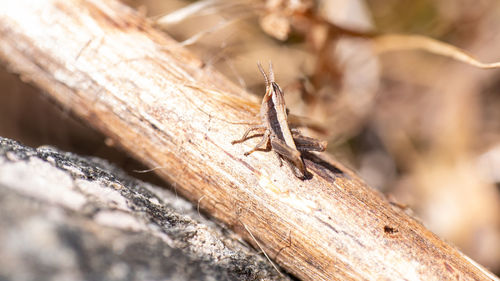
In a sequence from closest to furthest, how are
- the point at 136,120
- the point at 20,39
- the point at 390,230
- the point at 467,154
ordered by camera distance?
the point at 390,230 → the point at 136,120 → the point at 20,39 → the point at 467,154

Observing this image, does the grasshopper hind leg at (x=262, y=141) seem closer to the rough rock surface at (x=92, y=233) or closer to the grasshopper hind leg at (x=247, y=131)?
the grasshopper hind leg at (x=247, y=131)

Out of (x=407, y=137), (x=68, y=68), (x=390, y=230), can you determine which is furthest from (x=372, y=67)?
(x=68, y=68)

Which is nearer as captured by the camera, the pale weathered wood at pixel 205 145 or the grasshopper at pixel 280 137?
the pale weathered wood at pixel 205 145

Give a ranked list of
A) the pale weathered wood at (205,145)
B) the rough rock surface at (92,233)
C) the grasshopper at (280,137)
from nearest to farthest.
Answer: the rough rock surface at (92,233) → the pale weathered wood at (205,145) → the grasshopper at (280,137)

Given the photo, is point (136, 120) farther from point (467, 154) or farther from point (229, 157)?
point (467, 154)

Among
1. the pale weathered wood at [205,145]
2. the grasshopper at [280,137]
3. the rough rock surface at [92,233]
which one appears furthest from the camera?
the grasshopper at [280,137]

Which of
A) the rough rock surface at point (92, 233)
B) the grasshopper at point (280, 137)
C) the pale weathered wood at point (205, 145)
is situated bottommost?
the rough rock surface at point (92, 233)

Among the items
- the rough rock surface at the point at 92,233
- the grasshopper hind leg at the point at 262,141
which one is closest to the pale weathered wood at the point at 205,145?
the grasshopper hind leg at the point at 262,141
